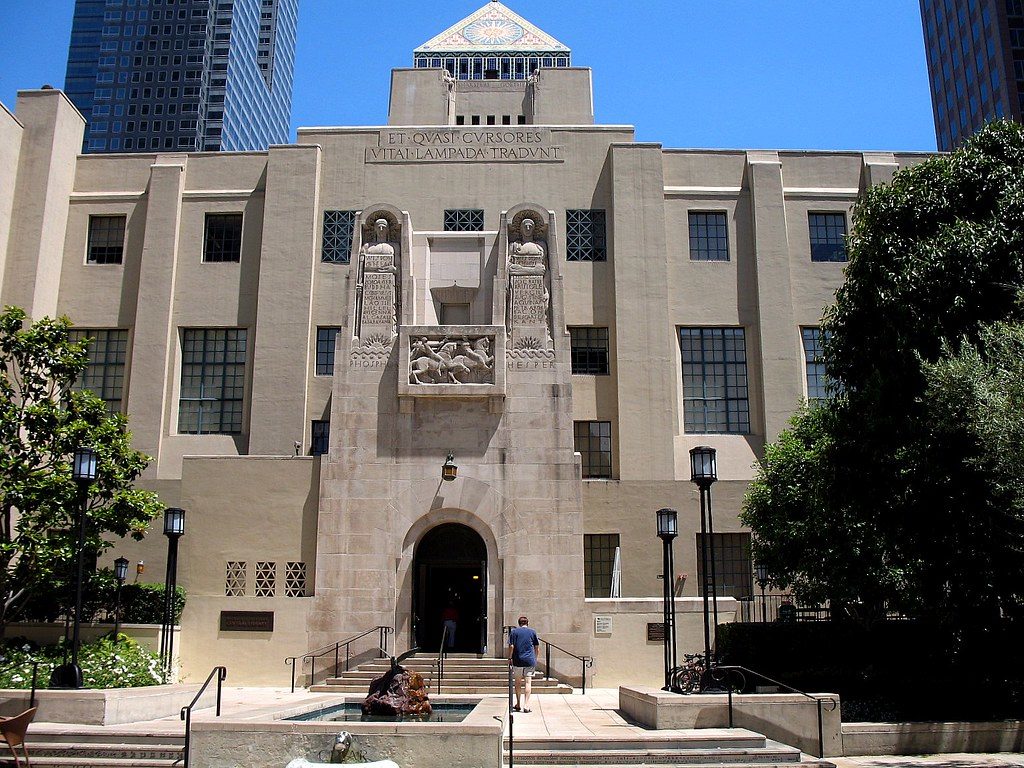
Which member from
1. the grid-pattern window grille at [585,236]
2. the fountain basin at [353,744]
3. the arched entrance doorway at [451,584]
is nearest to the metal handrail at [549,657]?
the arched entrance doorway at [451,584]

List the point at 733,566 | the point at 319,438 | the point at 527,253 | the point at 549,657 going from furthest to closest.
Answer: the point at 319,438 → the point at 733,566 → the point at 527,253 → the point at 549,657

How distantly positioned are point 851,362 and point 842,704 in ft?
24.4

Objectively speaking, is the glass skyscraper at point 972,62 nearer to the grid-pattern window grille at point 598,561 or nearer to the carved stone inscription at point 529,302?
the grid-pattern window grille at point 598,561

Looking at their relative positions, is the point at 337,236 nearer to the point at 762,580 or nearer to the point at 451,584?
the point at 451,584

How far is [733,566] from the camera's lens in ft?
97.1

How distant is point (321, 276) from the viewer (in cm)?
3312

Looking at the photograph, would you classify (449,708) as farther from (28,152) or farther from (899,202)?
(28,152)

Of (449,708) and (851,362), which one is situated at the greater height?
(851,362)

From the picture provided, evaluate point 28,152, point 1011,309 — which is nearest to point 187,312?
point 28,152

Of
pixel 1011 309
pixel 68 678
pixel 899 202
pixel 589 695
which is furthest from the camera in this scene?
pixel 589 695

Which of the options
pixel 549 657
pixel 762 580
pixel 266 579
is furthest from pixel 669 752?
pixel 266 579

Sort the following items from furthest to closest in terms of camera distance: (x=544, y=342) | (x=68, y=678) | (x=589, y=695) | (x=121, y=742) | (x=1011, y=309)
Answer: (x=544, y=342), (x=589, y=695), (x=1011, y=309), (x=68, y=678), (x=121, y=742)

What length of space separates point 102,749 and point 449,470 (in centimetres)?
1156

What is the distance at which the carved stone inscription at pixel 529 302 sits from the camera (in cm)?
2623
